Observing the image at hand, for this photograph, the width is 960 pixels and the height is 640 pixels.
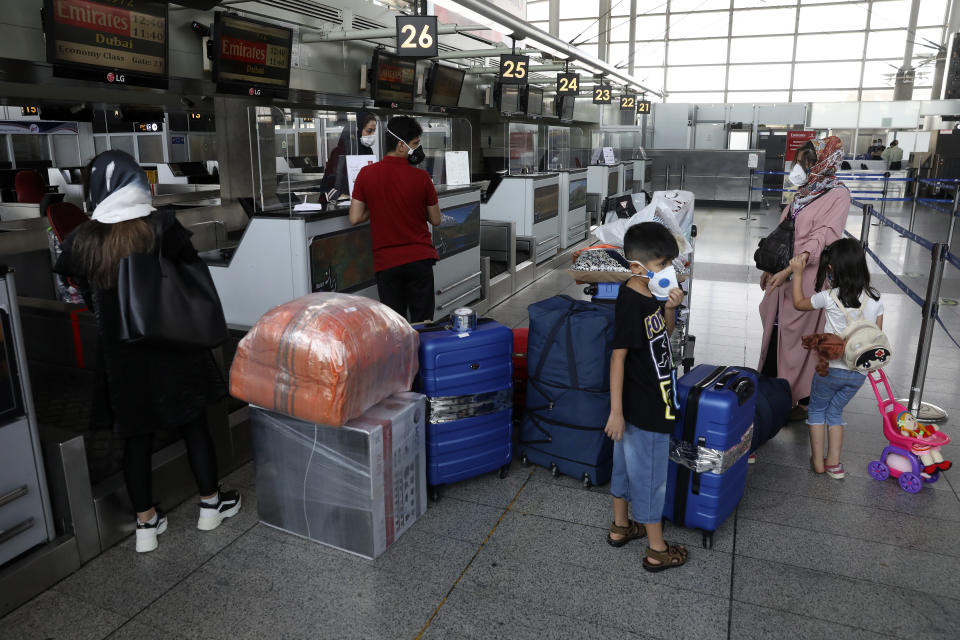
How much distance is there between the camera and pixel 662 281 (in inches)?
100

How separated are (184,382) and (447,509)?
48.9 inches

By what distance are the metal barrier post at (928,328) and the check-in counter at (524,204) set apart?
16.6 ft

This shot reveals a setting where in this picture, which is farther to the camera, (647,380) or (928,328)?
(928,328)

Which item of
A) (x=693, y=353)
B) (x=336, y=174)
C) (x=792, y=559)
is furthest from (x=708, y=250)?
(x=792, y=559)

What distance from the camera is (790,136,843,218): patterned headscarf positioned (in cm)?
377

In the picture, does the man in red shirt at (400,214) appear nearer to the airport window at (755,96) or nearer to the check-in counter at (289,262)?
the check-in counter at (289,262)

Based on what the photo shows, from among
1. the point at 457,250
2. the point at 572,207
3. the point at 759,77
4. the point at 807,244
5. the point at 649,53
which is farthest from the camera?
the point at 649,53

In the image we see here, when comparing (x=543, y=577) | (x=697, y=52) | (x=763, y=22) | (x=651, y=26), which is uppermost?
(x=651, y=26)

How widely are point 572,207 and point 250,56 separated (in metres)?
5.00

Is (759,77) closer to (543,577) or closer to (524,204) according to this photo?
(524,204)

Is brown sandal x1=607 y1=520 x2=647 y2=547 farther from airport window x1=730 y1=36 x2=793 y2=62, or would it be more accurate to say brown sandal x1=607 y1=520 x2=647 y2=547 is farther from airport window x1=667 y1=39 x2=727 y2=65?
airport window x1=730 y1=36 x2=793 y2=62

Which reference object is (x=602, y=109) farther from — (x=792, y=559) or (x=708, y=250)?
(x=792, y=559)

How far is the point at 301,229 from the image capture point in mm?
4125

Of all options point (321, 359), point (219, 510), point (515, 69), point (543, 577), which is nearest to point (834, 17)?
point (515, 69)
